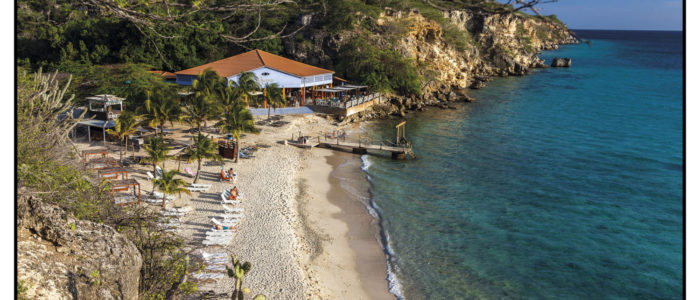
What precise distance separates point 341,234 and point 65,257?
51.4 ft

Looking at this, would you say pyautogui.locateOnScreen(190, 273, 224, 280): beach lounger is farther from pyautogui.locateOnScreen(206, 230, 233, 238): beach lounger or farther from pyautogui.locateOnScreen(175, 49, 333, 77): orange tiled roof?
pyautogui.locateOnScreen(175, 49, 333, 77): orange tiled roof

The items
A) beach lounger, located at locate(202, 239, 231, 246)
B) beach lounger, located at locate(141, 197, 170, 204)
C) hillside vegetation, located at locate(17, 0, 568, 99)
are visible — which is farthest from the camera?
hillside vegetation, located at locate(17, 0, 568, 99)

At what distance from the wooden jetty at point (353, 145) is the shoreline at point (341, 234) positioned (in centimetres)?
354

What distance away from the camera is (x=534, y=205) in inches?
1085

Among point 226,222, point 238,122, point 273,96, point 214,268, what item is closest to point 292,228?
point 226,222

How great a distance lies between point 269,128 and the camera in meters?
40.1

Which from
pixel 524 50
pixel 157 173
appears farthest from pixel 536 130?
pixel 524 50

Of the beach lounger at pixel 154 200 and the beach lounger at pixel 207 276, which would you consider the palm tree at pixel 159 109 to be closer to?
the beach lounger at pixel 154 200

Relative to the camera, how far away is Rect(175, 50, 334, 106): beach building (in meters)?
46.2

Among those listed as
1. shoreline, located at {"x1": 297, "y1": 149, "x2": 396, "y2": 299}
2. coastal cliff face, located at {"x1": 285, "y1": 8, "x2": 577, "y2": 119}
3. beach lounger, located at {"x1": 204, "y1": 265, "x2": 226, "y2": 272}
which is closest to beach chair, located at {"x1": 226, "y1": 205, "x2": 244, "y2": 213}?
shoreline, located at {"x1": 297, "y1": 149, "x2": 396, "y2": 299}

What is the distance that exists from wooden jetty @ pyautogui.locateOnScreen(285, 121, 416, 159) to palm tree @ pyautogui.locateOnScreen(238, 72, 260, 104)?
639 cm

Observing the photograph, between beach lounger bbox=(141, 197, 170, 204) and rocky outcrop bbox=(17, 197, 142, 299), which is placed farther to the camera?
beach lounger bbox=(141, 197, 170, 204)

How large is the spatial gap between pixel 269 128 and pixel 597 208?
26.4 metres

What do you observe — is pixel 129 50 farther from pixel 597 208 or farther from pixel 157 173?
pixel 597 208
